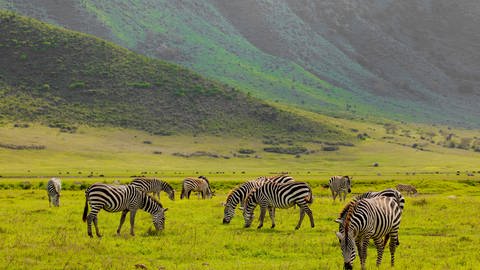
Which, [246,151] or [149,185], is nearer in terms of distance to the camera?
Answer: [149,185]

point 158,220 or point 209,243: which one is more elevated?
point 158,220

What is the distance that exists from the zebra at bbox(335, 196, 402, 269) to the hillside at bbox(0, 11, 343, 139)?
122519mm

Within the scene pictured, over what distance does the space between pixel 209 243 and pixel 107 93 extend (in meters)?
137

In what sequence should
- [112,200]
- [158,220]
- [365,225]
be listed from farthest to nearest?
[158,220] → [112,200] → [365,225]

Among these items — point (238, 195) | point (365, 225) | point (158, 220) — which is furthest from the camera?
point (238, 195)

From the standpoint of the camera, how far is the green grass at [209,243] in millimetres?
20547

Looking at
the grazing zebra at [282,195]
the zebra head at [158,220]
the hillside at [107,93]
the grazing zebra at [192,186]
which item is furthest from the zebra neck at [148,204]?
the hillside at [107,93]

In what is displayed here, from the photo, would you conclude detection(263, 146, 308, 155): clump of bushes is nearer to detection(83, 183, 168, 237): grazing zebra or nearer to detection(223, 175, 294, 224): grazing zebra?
detection(223, 175, 294, 224): grazing zebra

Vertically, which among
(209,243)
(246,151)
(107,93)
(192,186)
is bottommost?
(209,243)

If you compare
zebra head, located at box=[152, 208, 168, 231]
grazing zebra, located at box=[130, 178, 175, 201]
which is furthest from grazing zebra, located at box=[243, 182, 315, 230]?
grazing zebra, located at box=[130, 178, 175, 201]

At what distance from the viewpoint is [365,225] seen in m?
17.9

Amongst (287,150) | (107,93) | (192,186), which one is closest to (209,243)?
(192,186)

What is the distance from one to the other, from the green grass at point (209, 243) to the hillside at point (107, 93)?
10861 cm

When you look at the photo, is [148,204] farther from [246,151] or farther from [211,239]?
[246,151]
